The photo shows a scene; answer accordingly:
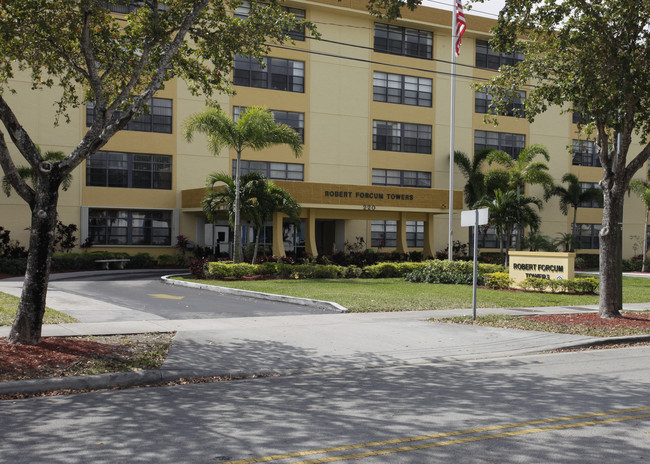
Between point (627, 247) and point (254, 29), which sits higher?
point (254, 29)

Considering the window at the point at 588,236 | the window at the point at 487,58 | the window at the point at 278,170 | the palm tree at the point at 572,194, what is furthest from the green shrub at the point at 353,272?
the window at the point at 588,236

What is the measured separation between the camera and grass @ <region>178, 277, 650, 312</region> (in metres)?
17.4

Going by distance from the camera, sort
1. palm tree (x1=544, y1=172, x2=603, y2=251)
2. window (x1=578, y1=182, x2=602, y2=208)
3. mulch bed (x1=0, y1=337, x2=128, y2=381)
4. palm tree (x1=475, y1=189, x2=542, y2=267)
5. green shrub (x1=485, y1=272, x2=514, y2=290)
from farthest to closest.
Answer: window (x1=578, y1=182, x2=602, y2=208), palm tree (x1=544, y1=172, x2=603, y2=251), palm tree (x1=475, y1=189, x2=542, y2=267), green shrub (x1=485, y1=272, x2=514, y2=290), mulch bed (x1=0, y1=337, x2=128, y2=381)

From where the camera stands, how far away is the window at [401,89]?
124 feet

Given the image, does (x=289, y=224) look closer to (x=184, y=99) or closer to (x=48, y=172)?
(x=184, y=99)

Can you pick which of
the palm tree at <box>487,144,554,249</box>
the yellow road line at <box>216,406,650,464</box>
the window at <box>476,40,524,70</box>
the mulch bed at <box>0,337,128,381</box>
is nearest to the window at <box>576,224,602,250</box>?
the palm tree at <box>487,144,554,249</box>

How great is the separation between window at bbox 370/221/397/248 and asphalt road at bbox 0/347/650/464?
28.2 m

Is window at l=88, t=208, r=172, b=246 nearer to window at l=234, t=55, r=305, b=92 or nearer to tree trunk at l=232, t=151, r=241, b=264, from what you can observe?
window at l=234, t=55, r=305, b=92

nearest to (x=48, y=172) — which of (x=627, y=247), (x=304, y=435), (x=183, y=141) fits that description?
(x=304, y=435)

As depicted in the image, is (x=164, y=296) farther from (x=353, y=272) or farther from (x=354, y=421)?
(x=354, y=421)

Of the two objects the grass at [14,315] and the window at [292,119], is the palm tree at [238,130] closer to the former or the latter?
the window at [292,119]

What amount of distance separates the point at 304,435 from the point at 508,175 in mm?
32332

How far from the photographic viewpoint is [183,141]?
110ft

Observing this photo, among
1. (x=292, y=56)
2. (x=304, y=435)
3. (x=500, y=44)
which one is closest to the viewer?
(x=304, y=435)
